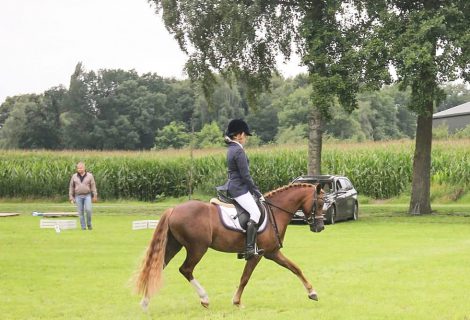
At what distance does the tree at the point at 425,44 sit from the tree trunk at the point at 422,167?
5.56 ft

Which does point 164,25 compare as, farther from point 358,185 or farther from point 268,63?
point 358,185

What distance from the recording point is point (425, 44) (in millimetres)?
28141

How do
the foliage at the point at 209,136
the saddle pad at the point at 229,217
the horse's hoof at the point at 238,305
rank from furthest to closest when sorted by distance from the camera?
the foliage at the point at 209,136, the saddle pad at the point at 229,217, the horse's hoof at the point at 238,305

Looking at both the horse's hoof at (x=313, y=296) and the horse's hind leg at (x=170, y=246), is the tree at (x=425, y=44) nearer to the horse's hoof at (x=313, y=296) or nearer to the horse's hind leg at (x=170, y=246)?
the horse's hoof at (x=313, y=296)

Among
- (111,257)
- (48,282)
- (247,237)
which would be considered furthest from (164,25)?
(247,237)

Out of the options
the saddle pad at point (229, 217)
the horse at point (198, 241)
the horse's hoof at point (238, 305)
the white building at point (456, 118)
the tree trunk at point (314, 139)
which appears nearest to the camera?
the horse at point (198, 241)

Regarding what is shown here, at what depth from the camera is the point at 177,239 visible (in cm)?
1134

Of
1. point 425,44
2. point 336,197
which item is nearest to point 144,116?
point 336,197

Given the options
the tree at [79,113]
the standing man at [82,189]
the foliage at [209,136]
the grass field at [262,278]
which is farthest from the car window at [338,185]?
the tree at [79,113]

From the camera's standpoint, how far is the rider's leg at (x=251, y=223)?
11555 mm

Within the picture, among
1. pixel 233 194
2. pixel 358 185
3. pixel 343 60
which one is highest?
pixel 343 60

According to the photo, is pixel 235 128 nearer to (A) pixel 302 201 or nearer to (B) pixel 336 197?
(A) pixel 302 201

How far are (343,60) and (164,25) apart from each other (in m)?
7.89

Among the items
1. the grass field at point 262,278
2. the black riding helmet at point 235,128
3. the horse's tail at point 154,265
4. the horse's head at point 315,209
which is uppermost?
the black riding helmet at point 235,128
